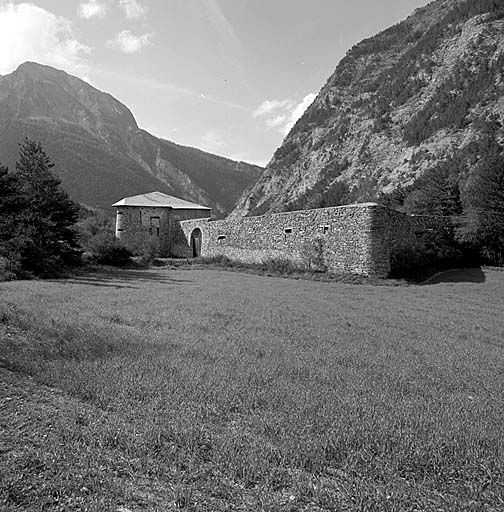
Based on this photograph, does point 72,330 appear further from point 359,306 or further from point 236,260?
point 236,260

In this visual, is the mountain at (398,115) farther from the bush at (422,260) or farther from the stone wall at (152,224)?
the stone wall at (152,224)

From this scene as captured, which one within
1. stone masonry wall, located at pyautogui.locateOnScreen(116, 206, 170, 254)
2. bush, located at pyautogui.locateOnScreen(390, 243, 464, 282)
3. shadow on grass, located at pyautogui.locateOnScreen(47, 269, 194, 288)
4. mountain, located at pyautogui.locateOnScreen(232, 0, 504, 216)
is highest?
mountain, located at pyautogui.locateOnScreen(232, 0, 504, 216)

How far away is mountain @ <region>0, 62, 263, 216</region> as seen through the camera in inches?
2547

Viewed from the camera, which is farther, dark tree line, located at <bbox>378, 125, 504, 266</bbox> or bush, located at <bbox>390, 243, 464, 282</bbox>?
dark tree line, located at <bbox>378, 125, 504, 266</bbox>

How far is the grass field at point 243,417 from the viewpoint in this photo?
2758 mm

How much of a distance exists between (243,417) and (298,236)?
65.5ft

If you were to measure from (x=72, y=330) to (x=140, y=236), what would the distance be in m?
26.0

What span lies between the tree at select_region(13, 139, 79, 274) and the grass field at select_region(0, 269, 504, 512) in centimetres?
1266

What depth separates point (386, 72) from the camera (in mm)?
62719

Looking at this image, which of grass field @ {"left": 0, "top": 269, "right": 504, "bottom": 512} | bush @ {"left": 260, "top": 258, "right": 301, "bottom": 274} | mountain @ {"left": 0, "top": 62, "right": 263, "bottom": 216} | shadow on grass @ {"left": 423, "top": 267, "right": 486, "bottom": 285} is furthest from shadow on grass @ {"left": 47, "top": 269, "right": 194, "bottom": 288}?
mountain @ {"left": 0, "top": 62, "right": 263, "bottom": 216}

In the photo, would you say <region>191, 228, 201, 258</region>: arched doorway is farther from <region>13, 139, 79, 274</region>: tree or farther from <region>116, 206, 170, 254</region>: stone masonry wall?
<region>13, 139, 79, 274</region>: tree

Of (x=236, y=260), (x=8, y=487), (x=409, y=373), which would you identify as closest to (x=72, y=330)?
(x=8, y=487)

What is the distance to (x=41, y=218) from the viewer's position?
20328mm

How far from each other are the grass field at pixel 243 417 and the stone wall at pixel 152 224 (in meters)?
26.5
